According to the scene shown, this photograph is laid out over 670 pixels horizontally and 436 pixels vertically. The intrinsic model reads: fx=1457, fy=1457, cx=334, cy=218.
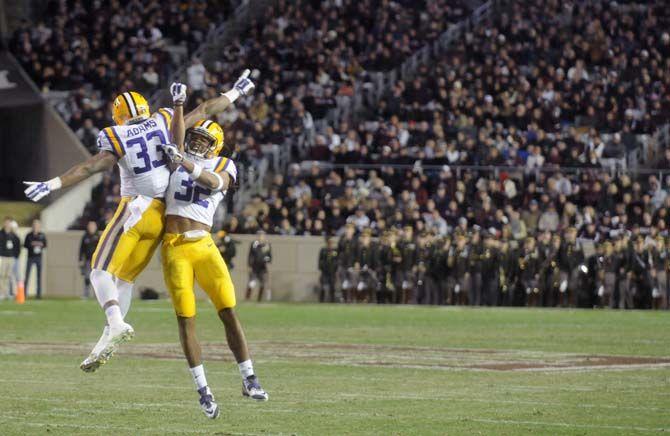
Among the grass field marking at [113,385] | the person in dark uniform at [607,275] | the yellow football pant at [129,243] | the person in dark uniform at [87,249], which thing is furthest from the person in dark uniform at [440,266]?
the yellow football pant at [129,243]

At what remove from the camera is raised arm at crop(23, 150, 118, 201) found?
32.2ft

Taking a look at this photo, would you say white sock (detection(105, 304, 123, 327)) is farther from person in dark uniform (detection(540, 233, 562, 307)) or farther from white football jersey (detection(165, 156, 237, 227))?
person in dark uniform (detection(540, 233, 562, 307))

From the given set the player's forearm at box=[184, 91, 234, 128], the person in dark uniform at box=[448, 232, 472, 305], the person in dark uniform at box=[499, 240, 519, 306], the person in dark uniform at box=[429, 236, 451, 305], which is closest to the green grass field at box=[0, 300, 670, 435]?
the player's forearm at box=[184, 91, 234, 128]

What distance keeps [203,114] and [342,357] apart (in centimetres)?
482

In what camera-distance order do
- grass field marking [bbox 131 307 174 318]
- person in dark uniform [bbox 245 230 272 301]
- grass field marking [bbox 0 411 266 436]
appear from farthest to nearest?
person in dark uniform [bbox 245 230 272 301]
grass field marking [bbox 131 307 174 318]
grass field marking [bbox 0 411 266 436]

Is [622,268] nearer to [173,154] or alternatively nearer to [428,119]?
[428,119]

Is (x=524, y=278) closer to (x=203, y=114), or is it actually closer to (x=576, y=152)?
(x=576, y=152)

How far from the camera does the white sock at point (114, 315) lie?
10.0m

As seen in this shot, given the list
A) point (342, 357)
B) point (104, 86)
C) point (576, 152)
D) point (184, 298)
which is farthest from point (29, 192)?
point (104, 86)

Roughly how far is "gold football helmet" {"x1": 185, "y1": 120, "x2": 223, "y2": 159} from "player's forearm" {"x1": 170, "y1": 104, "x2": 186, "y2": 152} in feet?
0.17

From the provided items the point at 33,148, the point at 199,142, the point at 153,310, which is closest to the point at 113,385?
the point at 199,142

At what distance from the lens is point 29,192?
991cm

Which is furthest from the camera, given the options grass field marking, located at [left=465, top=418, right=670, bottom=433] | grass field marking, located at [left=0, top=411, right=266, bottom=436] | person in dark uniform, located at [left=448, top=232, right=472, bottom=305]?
person in dark uniform, located at [left=448, top=232, right=472, bottom=305]

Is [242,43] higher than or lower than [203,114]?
higher
